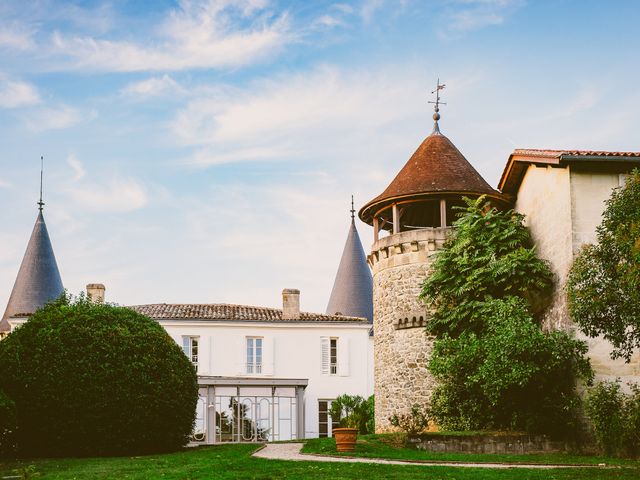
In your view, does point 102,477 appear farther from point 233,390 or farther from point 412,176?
point 233,390

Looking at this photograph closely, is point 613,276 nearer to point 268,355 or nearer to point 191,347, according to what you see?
point 268,355

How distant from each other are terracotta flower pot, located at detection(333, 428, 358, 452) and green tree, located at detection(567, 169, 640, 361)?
5.83m

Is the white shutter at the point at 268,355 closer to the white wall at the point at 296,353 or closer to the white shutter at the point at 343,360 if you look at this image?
the white wall at the point at 296,353

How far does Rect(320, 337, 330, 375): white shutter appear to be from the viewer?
38938 mm

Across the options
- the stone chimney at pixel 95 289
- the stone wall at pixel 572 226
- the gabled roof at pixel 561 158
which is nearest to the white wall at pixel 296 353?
the stone chimney at pixel 95 289

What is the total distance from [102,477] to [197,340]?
78.3 ft

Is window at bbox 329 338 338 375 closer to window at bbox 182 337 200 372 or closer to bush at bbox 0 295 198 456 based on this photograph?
window at bbox 182 337 200 372

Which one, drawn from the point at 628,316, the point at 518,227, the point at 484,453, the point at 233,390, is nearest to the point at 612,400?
the point at 484,453

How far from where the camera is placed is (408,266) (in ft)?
89.2

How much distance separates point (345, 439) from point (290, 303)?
19945mm

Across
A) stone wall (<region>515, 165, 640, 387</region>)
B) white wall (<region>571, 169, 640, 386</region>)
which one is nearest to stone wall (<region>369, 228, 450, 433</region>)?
stone wall (<region>515, 165, 640, 387</region>)

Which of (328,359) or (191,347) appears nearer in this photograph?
(191,347)

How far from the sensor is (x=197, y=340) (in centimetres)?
3834

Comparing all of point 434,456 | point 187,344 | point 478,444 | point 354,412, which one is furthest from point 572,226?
point 187,344
